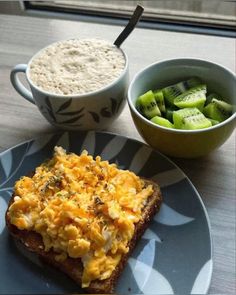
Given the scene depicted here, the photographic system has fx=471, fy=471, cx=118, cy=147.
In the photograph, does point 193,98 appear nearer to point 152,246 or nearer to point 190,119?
point 190,119

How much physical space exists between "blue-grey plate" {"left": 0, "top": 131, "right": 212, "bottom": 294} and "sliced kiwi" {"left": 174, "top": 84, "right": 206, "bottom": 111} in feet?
0.34

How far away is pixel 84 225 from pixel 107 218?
0.04 metres

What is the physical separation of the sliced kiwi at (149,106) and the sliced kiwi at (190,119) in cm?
4

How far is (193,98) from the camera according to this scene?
0.88m

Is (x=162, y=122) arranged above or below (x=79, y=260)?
above

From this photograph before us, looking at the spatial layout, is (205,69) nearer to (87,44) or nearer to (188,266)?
(87,44)

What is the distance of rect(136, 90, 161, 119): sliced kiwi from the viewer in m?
0.87

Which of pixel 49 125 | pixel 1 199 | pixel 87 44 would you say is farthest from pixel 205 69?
pixel 1 199

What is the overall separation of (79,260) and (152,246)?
13cm

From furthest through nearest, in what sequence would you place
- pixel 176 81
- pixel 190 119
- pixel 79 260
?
pixel 176 81 < pixel 190 119 < pixel 79 260

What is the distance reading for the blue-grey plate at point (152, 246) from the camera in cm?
71

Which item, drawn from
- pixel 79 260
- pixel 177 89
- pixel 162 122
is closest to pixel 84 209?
pixel 79 260

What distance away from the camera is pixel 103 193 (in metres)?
0.74

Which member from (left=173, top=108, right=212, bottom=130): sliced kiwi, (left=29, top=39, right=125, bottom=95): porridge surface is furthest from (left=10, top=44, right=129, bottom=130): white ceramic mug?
(left=173, top=108, right=212, bottom=130): sliced kiwi
